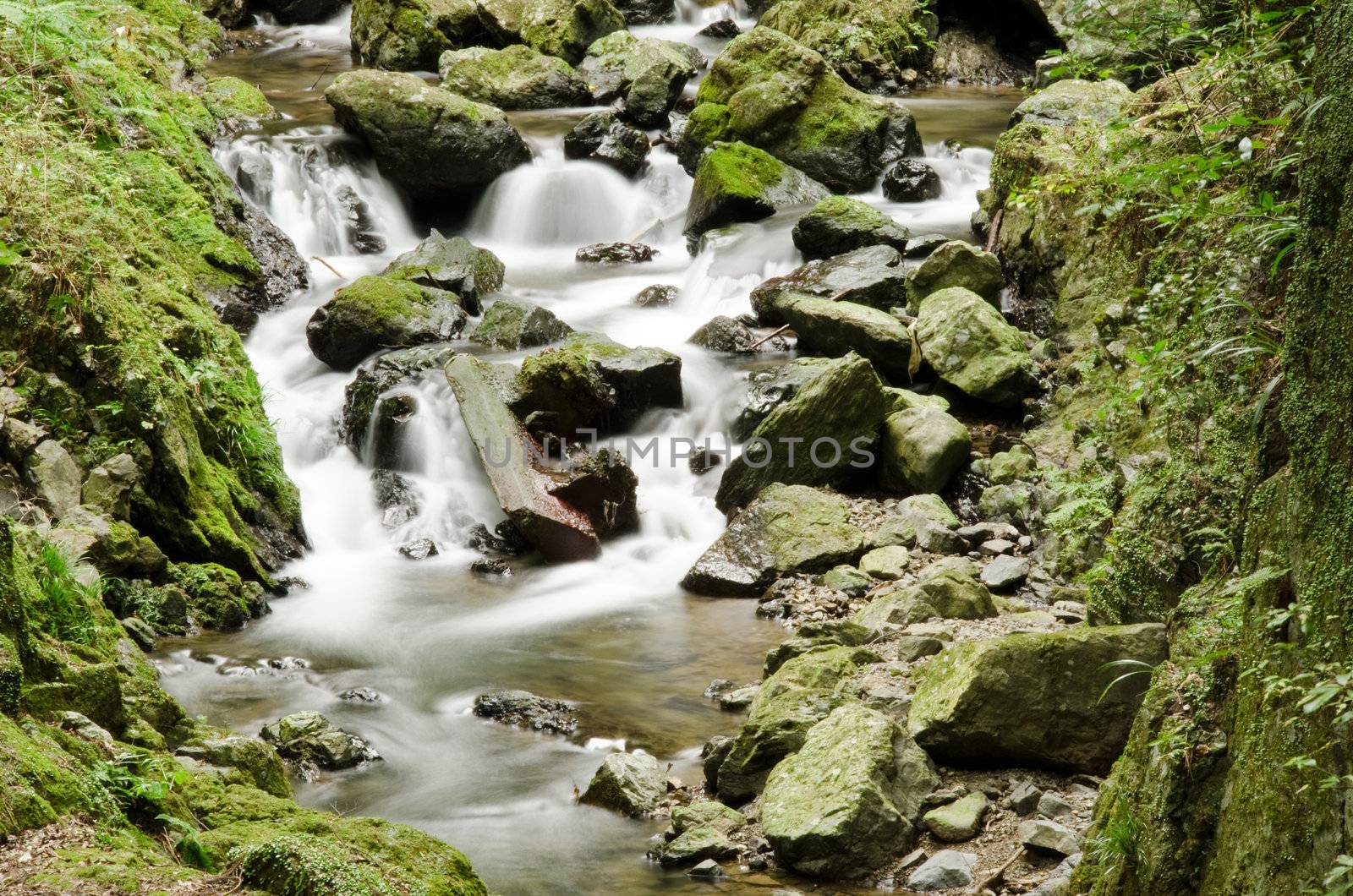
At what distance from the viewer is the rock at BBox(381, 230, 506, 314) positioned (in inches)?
481

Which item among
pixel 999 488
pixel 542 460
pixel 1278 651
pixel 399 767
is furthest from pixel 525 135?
pixel 1278 651

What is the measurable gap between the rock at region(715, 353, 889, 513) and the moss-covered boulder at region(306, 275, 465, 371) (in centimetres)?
378

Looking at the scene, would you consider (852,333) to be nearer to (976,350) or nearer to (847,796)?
(976,350)

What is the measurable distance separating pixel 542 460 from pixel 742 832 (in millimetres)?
5092

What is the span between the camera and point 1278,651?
2811 millimetres

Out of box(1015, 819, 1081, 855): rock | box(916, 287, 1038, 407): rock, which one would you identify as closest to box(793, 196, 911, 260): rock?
box(916, 287, 1038, 407): rock

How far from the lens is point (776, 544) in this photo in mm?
8578

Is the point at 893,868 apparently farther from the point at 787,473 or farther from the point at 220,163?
the point at 220,163

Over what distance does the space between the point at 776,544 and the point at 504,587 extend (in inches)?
83.9

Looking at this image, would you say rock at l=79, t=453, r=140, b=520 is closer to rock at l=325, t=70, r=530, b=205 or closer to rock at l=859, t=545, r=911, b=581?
rock at l=859, t=545, r=911, b=581

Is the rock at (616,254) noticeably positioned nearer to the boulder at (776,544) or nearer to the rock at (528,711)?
the boulder at (776,544)

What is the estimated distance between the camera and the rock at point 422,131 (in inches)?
575

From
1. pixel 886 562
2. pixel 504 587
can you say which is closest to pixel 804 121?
pixel 886 562

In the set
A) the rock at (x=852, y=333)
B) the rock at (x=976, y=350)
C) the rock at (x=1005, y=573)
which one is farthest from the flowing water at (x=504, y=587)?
the rock at (x=976, y=350)
